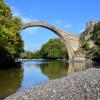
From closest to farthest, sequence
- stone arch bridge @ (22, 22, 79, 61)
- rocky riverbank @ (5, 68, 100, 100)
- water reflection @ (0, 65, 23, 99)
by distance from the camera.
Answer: rocky riverbank @ (5, 68, 100, 100) → water reflection @ (0, 65, 23, 99) → stone arch bridge @ (22, 22, 79, 61)

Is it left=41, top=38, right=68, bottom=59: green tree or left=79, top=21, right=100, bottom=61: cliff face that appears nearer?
left=79, top=21, right=100, bottom=61: cliff face

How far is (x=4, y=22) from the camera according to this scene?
61.1 metres

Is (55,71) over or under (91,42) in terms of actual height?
under

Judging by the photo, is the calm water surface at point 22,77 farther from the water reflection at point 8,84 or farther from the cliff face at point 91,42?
the cliff face at point 91,42

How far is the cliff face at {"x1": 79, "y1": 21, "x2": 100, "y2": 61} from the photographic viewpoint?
351 feet

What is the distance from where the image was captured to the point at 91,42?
4449 inches

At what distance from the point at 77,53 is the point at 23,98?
108145 mm

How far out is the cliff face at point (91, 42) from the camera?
107062mm

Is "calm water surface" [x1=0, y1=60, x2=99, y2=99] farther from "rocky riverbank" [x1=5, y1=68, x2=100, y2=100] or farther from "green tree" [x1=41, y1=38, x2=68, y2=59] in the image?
"green tree" [x1=41, y1=38, x2=68, y2=59]

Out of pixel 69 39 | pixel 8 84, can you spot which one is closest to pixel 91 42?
pixel 69 39

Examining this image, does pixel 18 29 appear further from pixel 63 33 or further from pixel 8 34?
pixel 63 33

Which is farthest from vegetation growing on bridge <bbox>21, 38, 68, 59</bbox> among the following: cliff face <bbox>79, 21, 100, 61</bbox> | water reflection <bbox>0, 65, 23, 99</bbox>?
water reflection <bbox>0, 65, 23, 99</bbox>

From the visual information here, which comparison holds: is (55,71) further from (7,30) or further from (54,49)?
(54,49)

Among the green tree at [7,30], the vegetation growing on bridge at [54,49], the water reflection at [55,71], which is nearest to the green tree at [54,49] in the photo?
the vegetation growing on bridge at [54,49]
